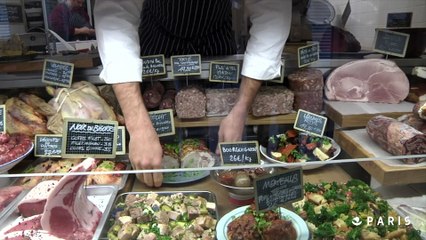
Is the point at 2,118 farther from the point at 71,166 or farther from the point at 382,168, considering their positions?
the point at 382,168

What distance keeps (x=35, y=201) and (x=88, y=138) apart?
1.33 ft

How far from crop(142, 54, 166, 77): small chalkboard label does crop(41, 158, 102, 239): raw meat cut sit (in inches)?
23.1

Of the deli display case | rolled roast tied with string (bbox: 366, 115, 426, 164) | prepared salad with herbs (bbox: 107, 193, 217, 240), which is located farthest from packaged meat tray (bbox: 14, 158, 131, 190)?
rolled roast tied with string (bbox: 366, 115, 426, 164)

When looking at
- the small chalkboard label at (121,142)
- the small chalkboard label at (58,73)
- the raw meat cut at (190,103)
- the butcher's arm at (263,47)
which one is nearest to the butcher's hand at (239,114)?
the butcher's arm at (263,47)

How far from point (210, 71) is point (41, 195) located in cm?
88

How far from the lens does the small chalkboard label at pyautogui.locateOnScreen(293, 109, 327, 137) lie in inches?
66.4

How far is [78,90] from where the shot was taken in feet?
5.68

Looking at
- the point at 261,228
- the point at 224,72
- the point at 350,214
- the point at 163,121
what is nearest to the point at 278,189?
the point at 261,228

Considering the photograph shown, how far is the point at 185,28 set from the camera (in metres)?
2.02

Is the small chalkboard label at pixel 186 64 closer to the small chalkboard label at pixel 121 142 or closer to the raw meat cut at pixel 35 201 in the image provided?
the small chalkboard label at pixel 121 142

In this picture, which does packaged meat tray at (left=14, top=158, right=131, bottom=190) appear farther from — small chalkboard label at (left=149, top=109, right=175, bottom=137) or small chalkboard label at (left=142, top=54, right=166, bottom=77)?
small chalkboard label at (left=142, top=54, right=166, bottom=77)

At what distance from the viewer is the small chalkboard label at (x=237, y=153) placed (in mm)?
1352

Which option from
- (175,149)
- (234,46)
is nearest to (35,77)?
(175,149)

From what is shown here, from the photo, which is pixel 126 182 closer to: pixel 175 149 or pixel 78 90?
pixel 175 149
